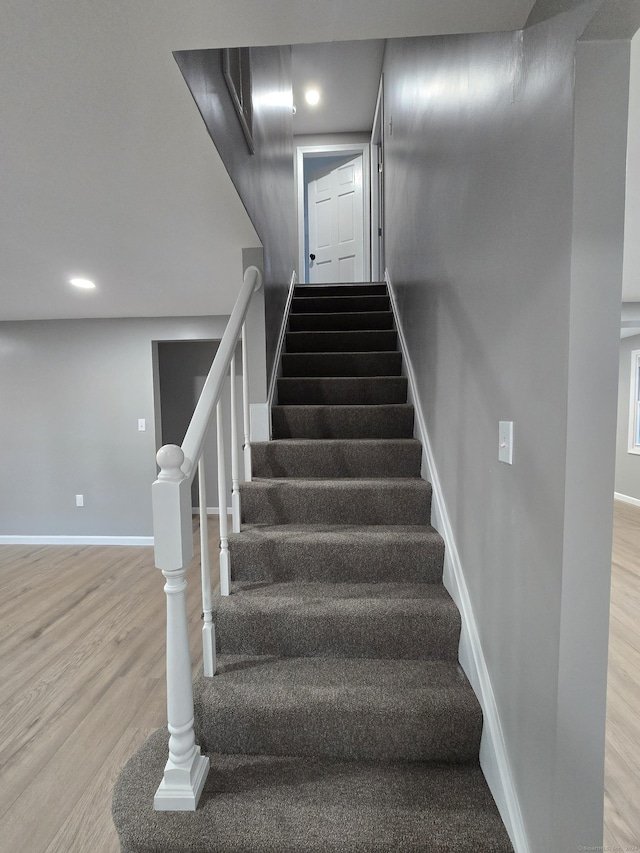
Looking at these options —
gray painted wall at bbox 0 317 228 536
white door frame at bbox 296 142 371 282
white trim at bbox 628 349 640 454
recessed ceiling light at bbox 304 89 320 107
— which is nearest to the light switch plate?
gray painted wall at bbox 0 317 228 536

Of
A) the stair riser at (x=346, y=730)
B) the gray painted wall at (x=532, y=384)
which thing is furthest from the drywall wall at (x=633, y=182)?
the stair riser at (x=346, y=730)

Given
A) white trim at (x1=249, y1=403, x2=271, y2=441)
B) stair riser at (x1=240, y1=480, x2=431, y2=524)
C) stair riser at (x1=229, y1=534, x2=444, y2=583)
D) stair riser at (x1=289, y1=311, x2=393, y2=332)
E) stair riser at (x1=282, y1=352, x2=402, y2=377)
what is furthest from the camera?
stair riser at (x1=289, y1=311, x2=393, y2=332)

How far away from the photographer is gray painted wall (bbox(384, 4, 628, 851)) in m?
0.84

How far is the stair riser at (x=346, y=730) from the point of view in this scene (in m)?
1.24

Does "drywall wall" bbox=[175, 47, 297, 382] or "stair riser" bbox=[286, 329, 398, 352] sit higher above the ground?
"drywall wall" bbox=[175, 47, 297, 382]

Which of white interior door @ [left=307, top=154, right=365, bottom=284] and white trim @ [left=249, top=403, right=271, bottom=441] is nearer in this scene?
white trim @ [left=249, top=403, right=271, bottom=441]

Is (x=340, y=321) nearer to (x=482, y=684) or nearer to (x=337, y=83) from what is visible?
(x=482, y=684)

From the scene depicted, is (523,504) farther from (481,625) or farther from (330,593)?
(330,593)

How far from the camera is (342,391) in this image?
2666mm

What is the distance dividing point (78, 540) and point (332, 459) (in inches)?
131

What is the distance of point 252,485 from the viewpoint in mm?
1960

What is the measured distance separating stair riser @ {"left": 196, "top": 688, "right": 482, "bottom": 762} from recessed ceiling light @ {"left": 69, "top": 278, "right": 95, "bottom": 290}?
108 inches

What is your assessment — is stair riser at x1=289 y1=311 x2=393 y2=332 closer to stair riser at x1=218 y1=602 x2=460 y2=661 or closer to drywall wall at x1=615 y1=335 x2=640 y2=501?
stair riser at x1=218 y1=602 x2=460 y2=661

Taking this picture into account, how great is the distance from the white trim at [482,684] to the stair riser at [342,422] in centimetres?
43
